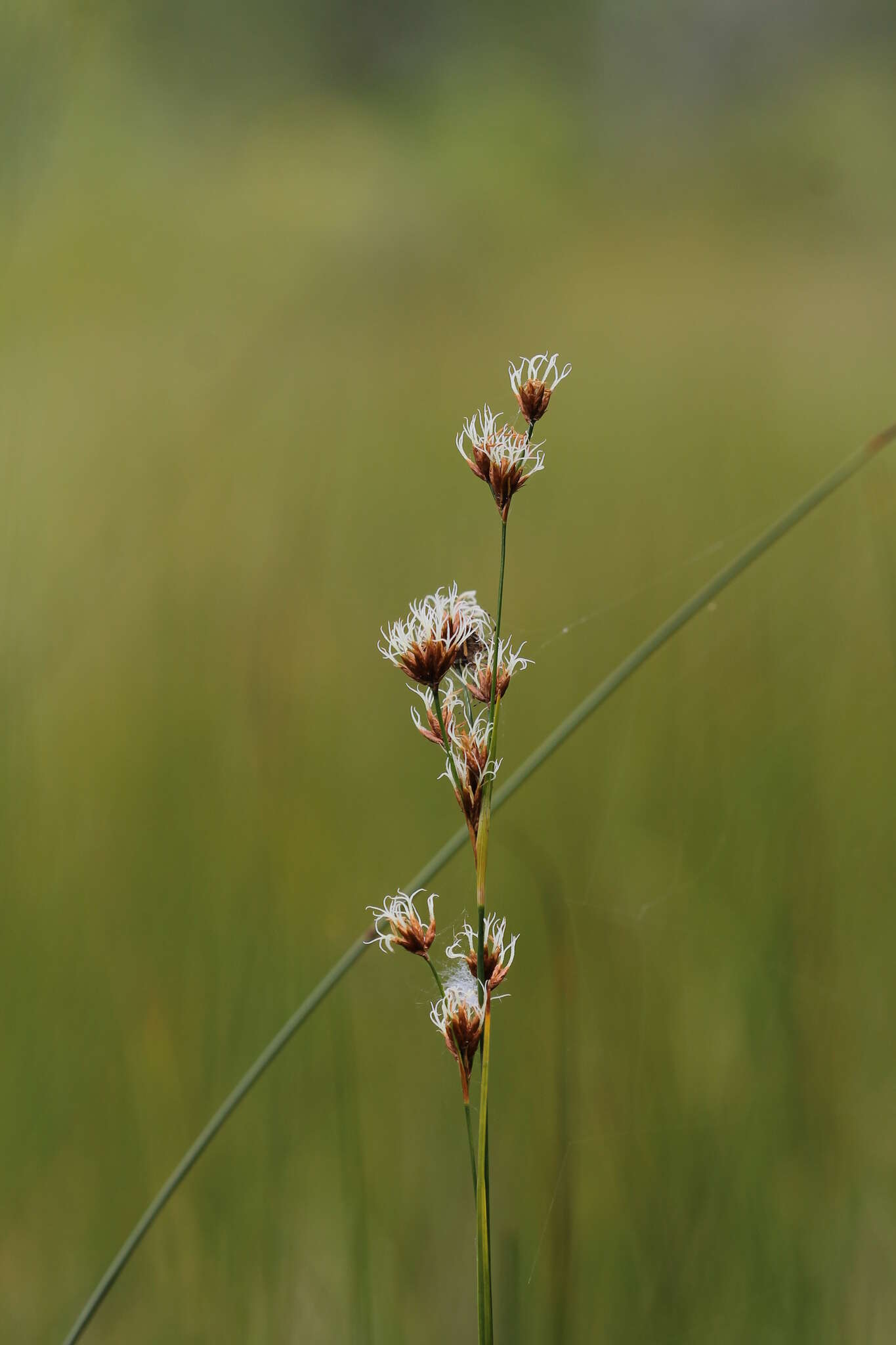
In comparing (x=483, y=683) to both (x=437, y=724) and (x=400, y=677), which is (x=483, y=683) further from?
(x=400, y=677)

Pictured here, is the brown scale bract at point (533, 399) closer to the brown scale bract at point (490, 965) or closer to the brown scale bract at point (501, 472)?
the brown scale bract at point (501, 472)

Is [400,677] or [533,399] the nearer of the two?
[533,399]

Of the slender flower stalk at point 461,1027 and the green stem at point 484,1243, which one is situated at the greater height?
the slender flower stalk at point 461,1027

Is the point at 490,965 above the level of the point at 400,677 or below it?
below

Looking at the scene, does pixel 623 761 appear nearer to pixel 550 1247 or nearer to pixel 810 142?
pixel 550 1247

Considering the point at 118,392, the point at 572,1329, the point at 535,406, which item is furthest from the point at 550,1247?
the point at 118,392

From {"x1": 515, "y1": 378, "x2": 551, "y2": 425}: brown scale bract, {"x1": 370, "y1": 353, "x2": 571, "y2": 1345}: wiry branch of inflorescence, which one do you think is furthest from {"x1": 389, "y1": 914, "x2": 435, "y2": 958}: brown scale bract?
{"x1": 515, "y1": 378, "x2": 551, "y2": 425}: brown scale bract

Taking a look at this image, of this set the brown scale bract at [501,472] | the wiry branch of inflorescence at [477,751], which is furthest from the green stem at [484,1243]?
the brown scale bract at [501,472]

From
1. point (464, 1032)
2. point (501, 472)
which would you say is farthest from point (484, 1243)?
point (501, 472)
